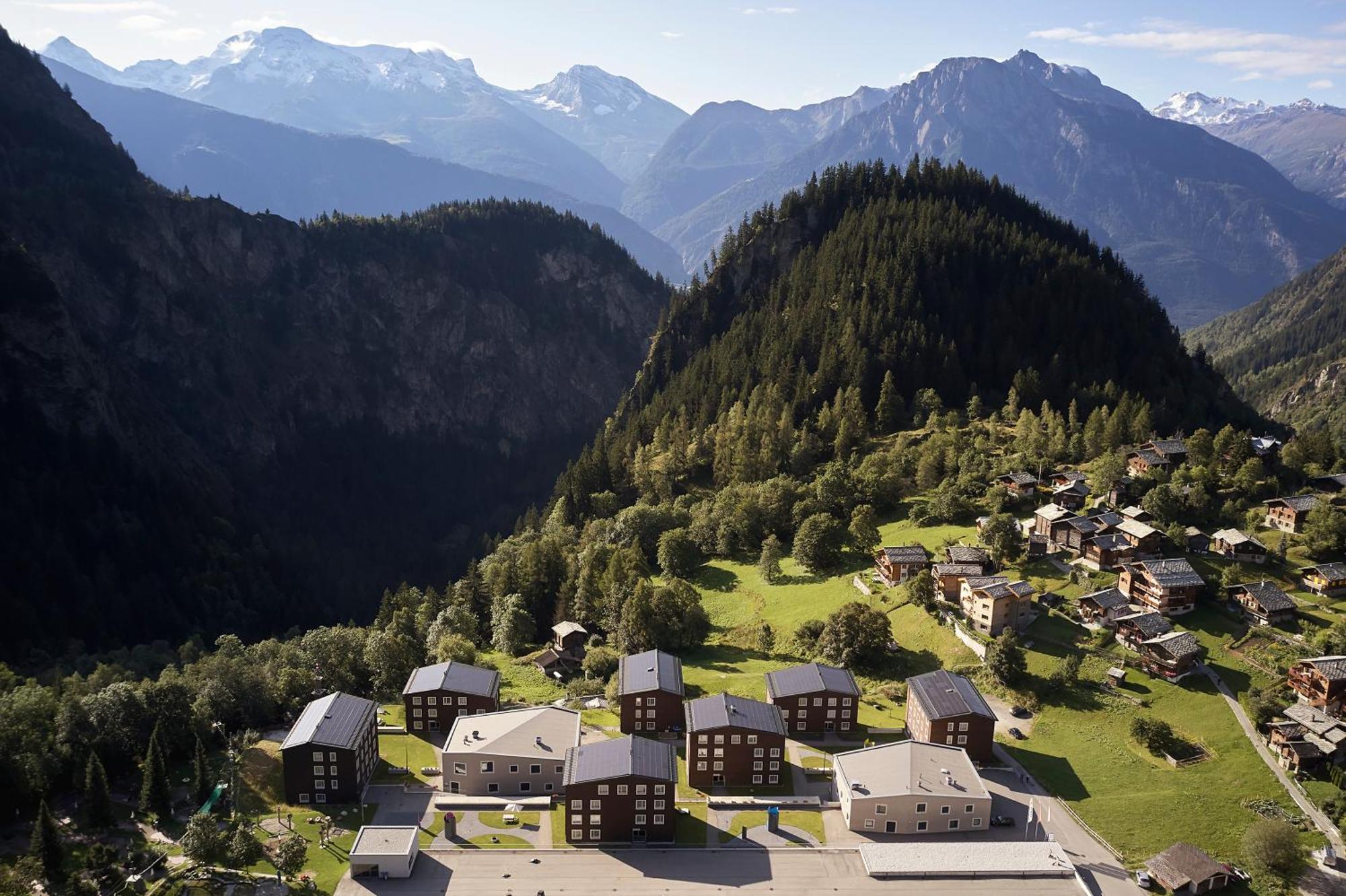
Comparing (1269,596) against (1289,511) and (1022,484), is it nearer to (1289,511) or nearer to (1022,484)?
Answer: (1289,511)

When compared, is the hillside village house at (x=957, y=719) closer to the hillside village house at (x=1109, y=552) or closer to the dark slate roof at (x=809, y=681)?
the dark slate roof at (x=809, y=681)

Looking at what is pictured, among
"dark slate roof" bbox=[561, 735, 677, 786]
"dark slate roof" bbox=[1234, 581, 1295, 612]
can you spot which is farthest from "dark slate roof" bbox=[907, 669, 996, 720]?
"dark slate roof" bbox=[1234, 581, 1295, 612]

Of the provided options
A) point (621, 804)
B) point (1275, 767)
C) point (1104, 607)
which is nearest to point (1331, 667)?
point (1275, 767)

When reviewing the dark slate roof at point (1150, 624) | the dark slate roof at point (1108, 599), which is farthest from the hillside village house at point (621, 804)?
the dark slate roof at point (1108, 599)

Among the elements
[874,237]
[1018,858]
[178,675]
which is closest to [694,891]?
[1018,858]

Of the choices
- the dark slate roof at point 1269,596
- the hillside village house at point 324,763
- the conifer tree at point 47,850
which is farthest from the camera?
the dark slate roof at point 1269,596

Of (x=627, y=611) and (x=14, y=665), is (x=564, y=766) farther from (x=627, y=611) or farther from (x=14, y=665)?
(x=14, y=665)
